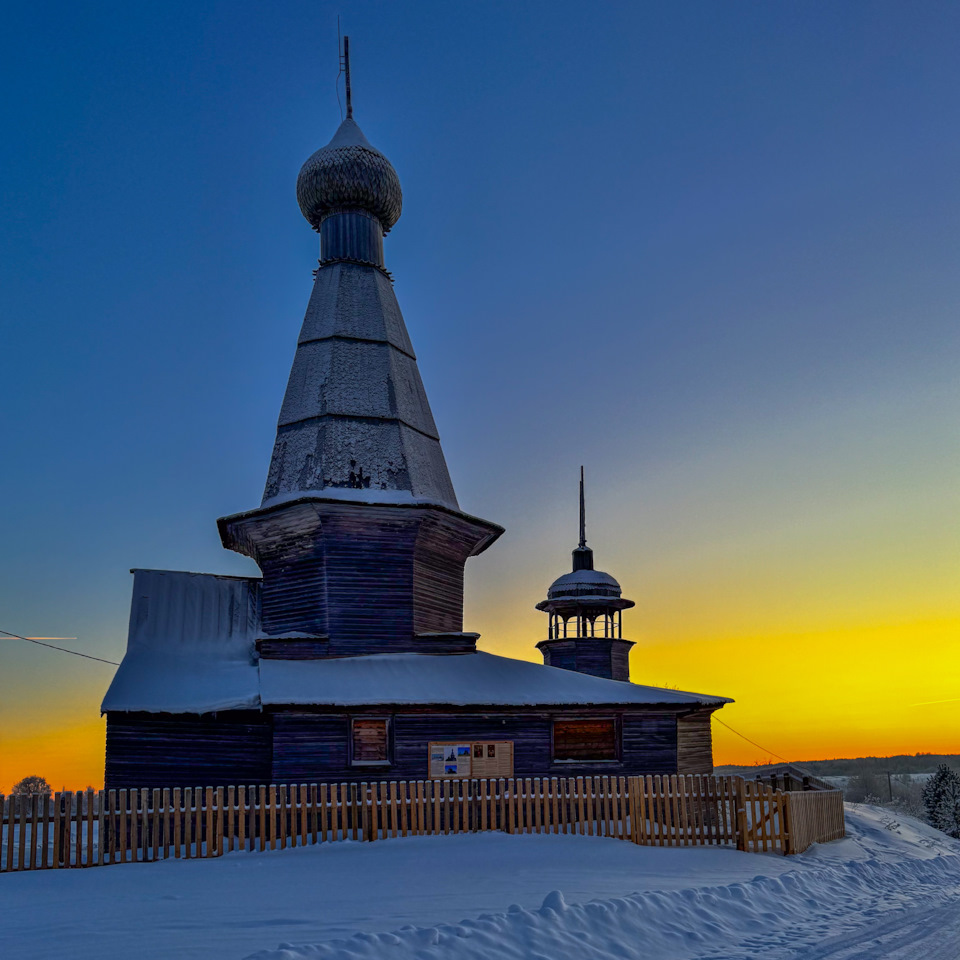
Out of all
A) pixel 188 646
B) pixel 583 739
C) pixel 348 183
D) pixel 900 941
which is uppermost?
pixel 348 183

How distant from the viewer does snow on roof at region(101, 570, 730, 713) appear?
2050 centimetres

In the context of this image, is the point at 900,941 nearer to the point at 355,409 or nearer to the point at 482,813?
the point at 482,813

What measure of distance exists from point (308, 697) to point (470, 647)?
5.55 meters

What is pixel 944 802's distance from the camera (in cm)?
4888

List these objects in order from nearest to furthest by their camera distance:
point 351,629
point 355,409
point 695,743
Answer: point 351,629 < point 355,409 < point 695,743

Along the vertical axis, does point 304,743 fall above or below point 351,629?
below

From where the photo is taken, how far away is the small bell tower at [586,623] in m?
40.9

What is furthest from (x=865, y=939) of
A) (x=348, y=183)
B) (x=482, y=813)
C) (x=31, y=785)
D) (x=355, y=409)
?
(x=31, y=785)

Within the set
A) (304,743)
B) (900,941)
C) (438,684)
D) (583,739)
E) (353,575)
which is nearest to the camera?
(900,941)

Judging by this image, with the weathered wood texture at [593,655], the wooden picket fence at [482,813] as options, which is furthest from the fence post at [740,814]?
the weathered wood texture at [593,655]

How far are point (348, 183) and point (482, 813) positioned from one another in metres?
20.5

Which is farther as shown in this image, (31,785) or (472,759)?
(31,785)

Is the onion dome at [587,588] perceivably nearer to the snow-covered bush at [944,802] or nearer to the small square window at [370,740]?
the small square window at [370,740]

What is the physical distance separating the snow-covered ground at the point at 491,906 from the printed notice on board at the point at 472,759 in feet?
16.2
